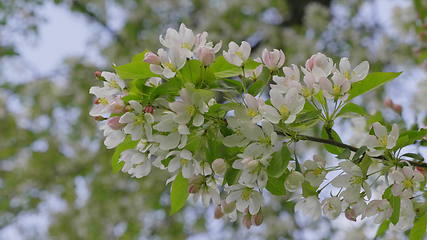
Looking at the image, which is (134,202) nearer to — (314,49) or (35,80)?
(35,80)

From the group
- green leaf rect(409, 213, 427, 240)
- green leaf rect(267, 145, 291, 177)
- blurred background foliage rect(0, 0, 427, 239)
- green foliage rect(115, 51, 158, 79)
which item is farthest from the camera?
blurred background foliage rect(0, 0, 427, 239)

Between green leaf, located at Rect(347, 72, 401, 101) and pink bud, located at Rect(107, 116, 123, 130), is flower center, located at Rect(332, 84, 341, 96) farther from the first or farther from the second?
pink bud, located at Rect(107, 116, 123, 130)

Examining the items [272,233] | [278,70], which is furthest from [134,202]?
[278,70]

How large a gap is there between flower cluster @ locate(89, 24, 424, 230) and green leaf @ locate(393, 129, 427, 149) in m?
0.03

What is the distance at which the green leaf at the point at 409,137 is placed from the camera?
122 cm

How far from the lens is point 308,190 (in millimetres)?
1213

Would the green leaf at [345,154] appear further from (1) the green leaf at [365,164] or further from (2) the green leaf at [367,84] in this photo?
(2) the green leaf at [367,84]

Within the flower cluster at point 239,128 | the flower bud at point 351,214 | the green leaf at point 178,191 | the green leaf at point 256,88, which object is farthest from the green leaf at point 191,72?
the flower bud at point 351,214

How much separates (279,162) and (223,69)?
0.88ft

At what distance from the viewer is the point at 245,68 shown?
4.13 ft

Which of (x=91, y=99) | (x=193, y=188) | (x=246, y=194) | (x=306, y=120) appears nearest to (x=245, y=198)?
(x=246, y=194)

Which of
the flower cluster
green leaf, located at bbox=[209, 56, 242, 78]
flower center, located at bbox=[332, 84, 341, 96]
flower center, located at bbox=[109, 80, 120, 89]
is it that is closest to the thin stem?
the flower cluster

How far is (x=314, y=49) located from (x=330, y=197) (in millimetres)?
3524

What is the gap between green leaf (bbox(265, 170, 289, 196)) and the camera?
119cm
